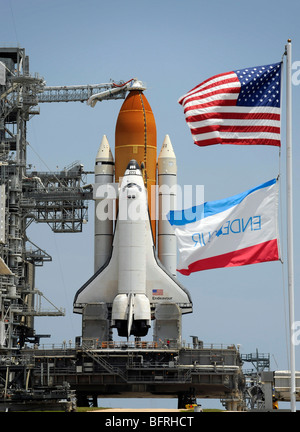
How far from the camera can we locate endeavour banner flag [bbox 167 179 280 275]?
107 feet

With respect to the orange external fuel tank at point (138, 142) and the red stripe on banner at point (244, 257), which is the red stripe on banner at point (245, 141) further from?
the orange external fuel tank at point (138, 142)

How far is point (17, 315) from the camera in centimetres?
8675

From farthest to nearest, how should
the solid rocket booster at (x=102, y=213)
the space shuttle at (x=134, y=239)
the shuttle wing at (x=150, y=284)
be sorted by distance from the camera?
the solid rocket booster at (x=102, y=213)
the shuttle wing at (x=150, y=284)
the space shuttle at (x=134, y=239)

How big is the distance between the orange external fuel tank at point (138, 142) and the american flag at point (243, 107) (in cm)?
4287

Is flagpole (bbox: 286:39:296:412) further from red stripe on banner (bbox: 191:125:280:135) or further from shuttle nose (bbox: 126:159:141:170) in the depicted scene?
shuttle nose (bbox: 126:159:141:170)

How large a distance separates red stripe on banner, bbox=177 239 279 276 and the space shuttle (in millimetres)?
37966

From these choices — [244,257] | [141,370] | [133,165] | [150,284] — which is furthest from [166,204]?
[244,257]

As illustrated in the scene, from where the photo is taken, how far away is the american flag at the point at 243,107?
3288 centimetres

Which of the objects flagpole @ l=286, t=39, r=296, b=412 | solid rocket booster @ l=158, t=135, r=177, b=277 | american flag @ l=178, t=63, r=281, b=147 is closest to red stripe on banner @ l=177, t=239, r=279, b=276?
flagpole @ l=286, t=39, r=296, b=412

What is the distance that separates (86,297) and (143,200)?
863 cm

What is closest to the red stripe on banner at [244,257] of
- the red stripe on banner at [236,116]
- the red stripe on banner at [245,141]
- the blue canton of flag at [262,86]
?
the red stripe on banner at [245,141]

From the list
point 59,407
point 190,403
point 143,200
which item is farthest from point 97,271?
point 59,407

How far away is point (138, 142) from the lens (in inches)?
3022

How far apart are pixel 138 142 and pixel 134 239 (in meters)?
8.39
